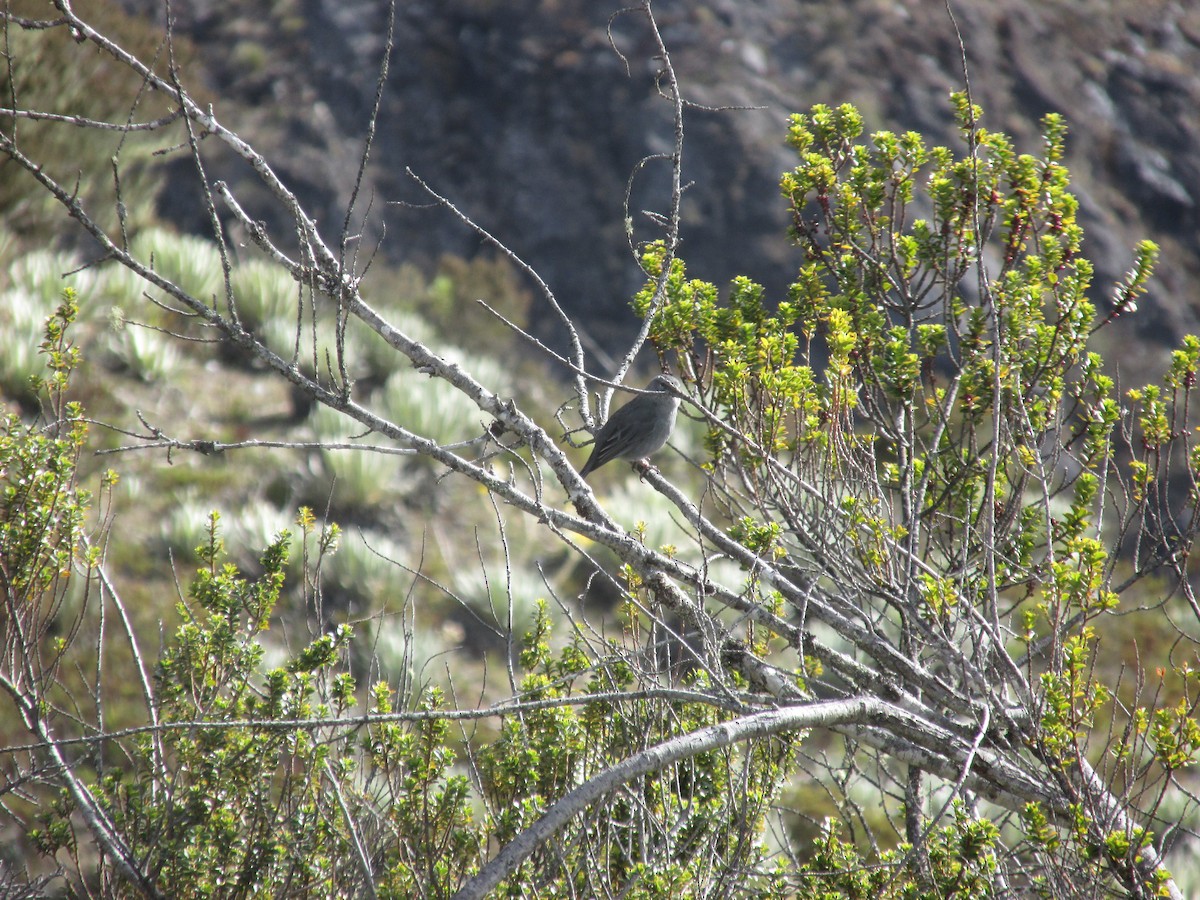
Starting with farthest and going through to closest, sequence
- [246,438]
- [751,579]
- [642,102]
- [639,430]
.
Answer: [642,102]
[246,438]
[639,430]
[751,579]

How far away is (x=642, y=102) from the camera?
20484mm

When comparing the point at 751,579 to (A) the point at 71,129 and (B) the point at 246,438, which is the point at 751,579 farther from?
(A) the point at 71,129

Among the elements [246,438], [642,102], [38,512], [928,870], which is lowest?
[246,438]

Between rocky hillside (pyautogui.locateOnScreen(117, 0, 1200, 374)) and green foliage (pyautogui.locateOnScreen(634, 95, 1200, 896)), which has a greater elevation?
green foliage (pyautogui.locateOnScreen(634, 95, 1200, 896))

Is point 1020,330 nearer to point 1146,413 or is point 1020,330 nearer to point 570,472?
point 1146,413

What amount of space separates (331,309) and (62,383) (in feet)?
32.3

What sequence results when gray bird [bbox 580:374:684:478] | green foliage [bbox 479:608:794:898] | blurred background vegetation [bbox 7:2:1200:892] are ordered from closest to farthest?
green foliage [bbox 479:608:794:898] < gray bird [bbox 580:374:684:478] < blurred background vegetation [bbox 7:2:1200:892]

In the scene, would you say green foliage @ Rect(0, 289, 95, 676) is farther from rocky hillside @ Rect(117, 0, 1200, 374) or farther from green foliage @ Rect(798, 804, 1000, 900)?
rocky hillside @ Rect(117, 0, 1200, 374)

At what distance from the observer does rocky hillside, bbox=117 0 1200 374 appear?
1911 cm

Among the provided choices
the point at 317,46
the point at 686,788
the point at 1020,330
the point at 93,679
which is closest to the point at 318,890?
the point at 686,788

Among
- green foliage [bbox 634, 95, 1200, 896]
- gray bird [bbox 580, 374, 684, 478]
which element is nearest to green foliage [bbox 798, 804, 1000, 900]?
green foliage [bbox 634, 95, 1200, 896]

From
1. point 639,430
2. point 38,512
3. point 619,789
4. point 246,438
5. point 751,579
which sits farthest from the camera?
point 246,438

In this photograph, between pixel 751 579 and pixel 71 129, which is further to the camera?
pixel 71 129

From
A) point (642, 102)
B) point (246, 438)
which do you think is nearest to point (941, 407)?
point (246, 438)
